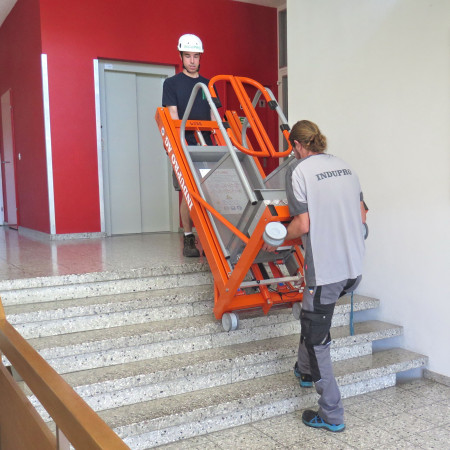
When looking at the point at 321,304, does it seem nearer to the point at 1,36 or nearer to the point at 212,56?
the point at 212,56

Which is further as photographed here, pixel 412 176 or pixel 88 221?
pixel 88 221

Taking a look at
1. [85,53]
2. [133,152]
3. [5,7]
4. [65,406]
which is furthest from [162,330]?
[5,7]

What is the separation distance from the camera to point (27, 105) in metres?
7.14

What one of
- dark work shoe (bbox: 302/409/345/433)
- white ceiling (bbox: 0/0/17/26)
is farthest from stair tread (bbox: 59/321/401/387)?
white ceiling (bbox: 0/0/17/26)

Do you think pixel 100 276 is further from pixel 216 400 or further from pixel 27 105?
pixel 27 105

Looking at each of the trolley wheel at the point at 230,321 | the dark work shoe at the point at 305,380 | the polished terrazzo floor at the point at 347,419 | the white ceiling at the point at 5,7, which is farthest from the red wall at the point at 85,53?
the dark work shoe at the point at 305,380

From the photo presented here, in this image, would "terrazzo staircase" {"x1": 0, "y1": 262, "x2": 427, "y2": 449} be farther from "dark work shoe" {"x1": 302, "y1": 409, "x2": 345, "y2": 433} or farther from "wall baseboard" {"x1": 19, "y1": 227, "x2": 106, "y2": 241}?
"wall baseboard" {"x1": 19, "y1": 227, "x2": 106, "y2": 241}

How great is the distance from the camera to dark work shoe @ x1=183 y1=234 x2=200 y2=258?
4.53 metres

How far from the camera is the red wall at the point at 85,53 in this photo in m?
6.40

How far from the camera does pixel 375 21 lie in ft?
13.5

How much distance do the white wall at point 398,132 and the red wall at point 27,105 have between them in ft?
12.1

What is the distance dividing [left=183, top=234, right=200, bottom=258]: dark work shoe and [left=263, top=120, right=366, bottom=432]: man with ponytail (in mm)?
1858

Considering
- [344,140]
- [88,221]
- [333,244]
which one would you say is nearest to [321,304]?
[333,244]

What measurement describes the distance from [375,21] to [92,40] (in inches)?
151
